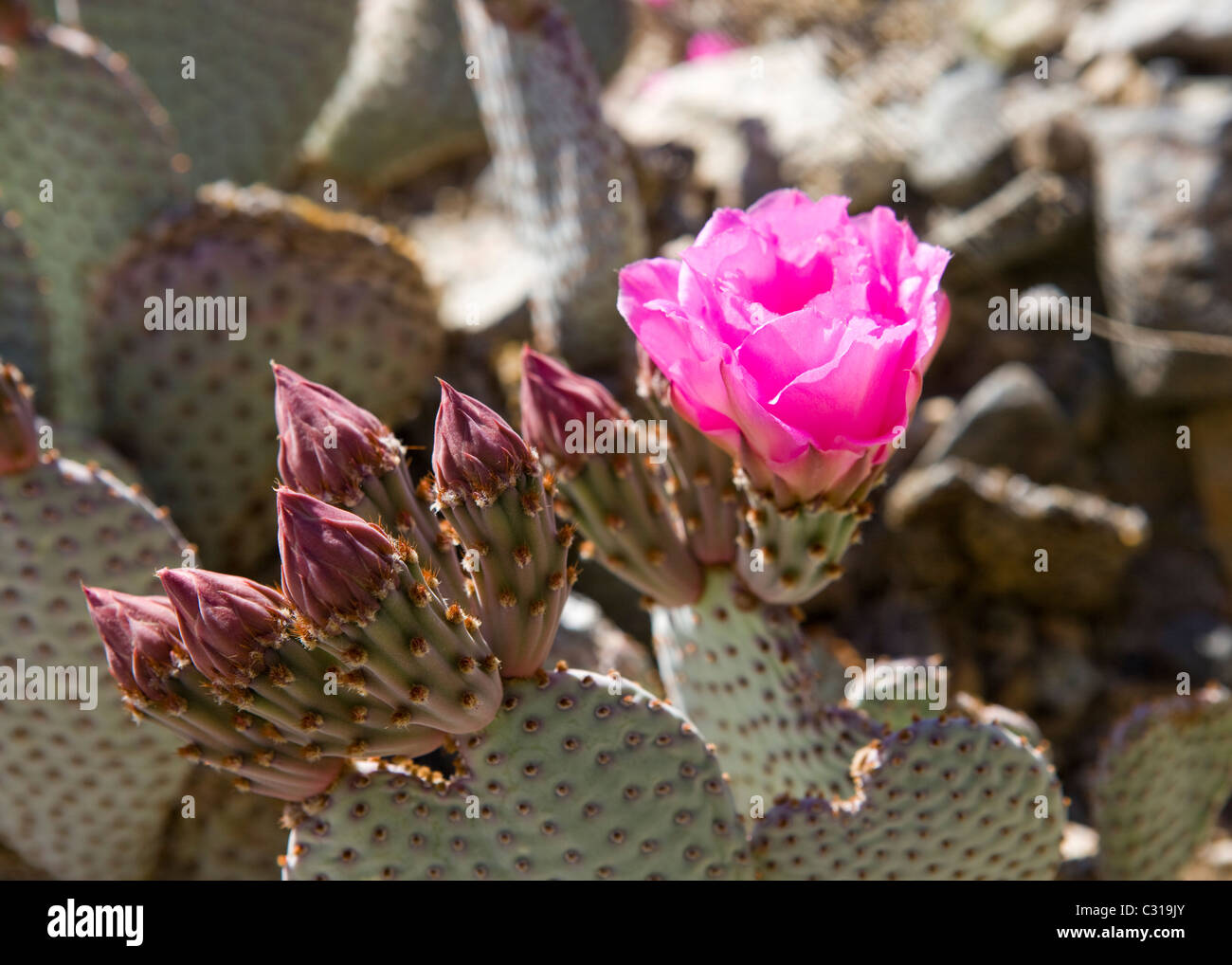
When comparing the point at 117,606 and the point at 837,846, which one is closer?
the point at 117,606

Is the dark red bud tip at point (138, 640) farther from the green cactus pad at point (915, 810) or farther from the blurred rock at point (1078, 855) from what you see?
the blurred rock at point (1078, 855)

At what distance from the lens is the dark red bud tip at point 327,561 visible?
2.79 ft

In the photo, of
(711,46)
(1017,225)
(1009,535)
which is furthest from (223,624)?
(711,46)

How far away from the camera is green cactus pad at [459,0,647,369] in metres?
2.03

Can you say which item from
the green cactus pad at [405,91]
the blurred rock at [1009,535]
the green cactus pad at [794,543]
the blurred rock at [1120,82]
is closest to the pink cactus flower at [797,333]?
the green cactus pad at [794,543]

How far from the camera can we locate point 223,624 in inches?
34.0

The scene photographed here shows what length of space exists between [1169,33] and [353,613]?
292cm

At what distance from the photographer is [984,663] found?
2535 mm

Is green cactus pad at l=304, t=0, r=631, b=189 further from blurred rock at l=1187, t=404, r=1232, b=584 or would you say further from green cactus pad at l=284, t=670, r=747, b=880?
green cactus pad at l=284, t=670, r=747, b=880

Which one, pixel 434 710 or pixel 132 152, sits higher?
pixel 132 152

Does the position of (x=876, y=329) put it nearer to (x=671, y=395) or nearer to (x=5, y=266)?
(x=671, y=395)

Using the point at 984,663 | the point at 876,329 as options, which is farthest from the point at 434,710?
the point at 984,663

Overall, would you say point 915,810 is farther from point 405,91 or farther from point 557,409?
point 405,91

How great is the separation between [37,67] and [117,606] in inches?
57.0
